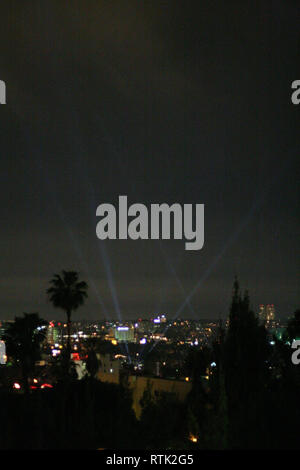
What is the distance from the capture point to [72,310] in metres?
40.0

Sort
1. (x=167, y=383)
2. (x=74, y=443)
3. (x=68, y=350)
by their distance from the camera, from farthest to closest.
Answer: (x=68, y=350), (x=167, y=383), (x=74, y=443)

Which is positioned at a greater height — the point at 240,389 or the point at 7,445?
the point at 240,389

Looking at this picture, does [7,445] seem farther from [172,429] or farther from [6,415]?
[172,429]

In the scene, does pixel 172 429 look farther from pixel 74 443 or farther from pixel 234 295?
pixel 234 295

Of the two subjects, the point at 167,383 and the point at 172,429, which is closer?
the point at 172,429

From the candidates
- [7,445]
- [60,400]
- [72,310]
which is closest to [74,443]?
[7,445]

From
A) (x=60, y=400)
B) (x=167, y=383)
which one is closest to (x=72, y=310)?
(x=167, y=383)

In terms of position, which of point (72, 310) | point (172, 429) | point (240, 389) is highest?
point (72, 310)

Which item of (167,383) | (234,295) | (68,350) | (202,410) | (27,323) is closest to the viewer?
(234,295)

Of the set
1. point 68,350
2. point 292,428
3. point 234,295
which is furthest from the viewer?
point 68,350
